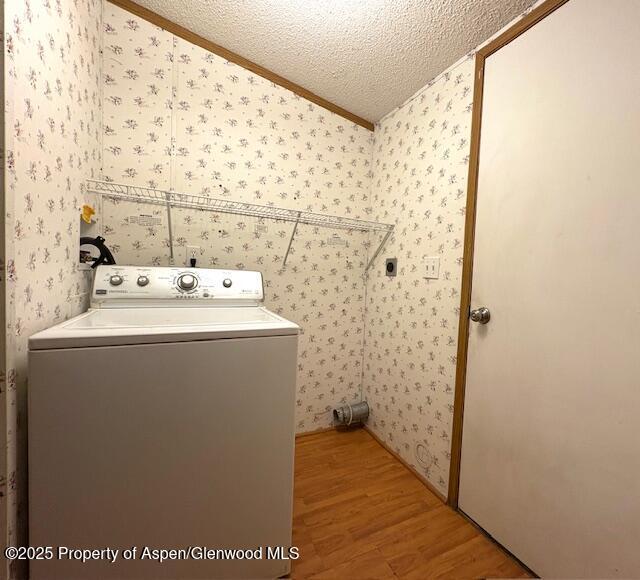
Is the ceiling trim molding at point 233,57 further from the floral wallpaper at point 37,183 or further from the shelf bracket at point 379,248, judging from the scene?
the shelf bracket at point 379,248

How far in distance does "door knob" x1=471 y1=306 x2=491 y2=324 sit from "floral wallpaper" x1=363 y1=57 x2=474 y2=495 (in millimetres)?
138

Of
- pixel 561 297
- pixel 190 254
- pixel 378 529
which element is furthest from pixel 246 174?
pixel 378 529

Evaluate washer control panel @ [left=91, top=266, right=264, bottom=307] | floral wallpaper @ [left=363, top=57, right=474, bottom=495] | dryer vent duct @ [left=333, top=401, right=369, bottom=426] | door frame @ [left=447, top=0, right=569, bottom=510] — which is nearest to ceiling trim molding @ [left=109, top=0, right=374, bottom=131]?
floral wallpaper @ [left=363, top=57, right=474, bottom=495]

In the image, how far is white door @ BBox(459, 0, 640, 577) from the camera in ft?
2.73

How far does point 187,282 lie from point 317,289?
0.90 m

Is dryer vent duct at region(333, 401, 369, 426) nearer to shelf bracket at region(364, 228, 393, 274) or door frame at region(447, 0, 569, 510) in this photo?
door frame at region(447, 0, 569, 510)

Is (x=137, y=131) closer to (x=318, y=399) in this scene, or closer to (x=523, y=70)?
(x=523, y=70)

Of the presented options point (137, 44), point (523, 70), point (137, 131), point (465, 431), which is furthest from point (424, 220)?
point (137, 44)

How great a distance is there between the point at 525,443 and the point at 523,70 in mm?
1511

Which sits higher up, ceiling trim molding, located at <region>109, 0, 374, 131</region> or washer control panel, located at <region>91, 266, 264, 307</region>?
ceiling trim molding, located at <region>109, 0, 374, 131</region>

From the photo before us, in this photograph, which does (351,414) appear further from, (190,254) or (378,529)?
(190,254)

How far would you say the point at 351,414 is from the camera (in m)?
1.99

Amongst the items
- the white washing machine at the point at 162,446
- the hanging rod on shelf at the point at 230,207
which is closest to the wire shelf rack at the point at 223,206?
the hanging rod on shelf at the point at 230,207

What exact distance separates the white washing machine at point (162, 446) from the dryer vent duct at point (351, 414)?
1019 mm
